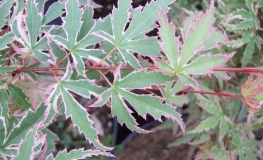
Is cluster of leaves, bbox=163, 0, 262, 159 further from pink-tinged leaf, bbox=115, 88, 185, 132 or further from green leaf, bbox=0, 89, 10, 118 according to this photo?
green leaf, bbox=0, 89, 10, 118

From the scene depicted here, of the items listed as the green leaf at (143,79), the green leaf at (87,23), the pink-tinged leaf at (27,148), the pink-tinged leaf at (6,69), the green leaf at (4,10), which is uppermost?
the green leaf at (4,10)

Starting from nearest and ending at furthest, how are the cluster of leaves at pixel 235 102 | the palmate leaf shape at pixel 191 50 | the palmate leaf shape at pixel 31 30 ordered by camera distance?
the palmate leaf shape at pixel 191 50 < the palmate leaf shape at pixel 31 30 < the cluster of leaves at pixel 235 102

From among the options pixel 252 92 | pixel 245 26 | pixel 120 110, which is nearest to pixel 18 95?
pixel 120 110

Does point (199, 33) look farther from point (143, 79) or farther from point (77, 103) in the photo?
point (77, 103)

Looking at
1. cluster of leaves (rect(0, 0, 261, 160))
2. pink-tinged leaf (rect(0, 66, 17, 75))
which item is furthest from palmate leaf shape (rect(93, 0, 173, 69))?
pink-tinged leaf (rect(0, 66, 17, 75))

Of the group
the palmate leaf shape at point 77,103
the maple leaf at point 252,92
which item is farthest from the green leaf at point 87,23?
the maple leaf at point 252,92

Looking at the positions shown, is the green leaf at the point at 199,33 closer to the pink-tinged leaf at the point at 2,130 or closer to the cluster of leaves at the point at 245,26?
the pink-tinged leaf at the point at 2,130

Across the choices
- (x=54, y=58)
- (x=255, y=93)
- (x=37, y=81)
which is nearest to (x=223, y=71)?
(x=255, y=93)
